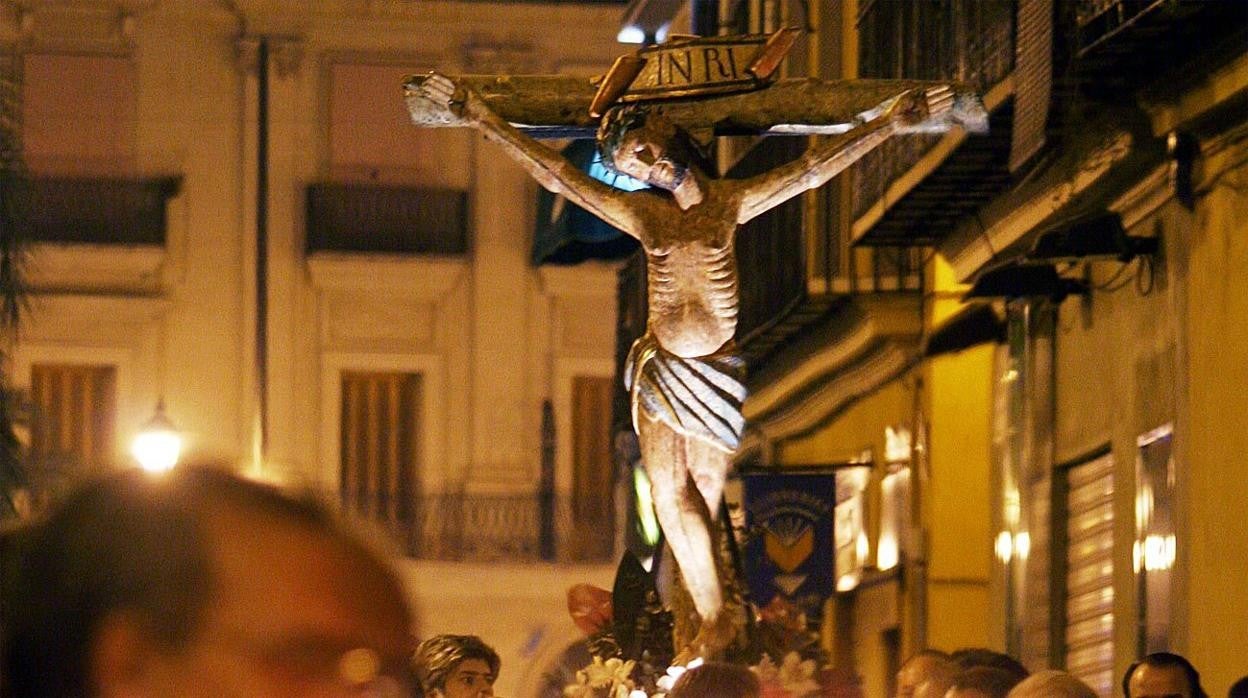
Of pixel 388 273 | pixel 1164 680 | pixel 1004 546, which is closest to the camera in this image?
pixel 1164 680

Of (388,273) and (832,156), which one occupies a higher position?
(388,273)

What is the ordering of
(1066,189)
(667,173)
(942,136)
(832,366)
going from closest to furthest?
(667,173) < (1066,189) < (942,136) < (832,366)

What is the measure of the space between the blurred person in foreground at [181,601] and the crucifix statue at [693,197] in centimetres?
424

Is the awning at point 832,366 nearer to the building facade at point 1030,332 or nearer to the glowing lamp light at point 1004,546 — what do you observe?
the building facade at point 1030,332

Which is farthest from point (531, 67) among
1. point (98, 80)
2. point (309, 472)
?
point (309, 472)

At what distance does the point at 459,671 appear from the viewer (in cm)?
679

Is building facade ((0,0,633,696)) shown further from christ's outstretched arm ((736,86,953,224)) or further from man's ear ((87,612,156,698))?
man's ear ((87,612,156,698))

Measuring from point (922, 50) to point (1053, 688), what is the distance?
11.1 meters

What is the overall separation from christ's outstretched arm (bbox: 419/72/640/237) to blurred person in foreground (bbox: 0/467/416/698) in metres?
4.33

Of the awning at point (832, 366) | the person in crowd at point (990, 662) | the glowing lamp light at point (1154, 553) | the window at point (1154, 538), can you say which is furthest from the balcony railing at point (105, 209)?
the person in crowd at point (990, 662)

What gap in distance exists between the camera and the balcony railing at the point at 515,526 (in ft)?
135

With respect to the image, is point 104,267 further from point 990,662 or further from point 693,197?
point 693,197

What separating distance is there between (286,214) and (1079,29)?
98.4 feet

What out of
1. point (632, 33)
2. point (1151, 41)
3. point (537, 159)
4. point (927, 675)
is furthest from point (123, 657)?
point (632, 33)
